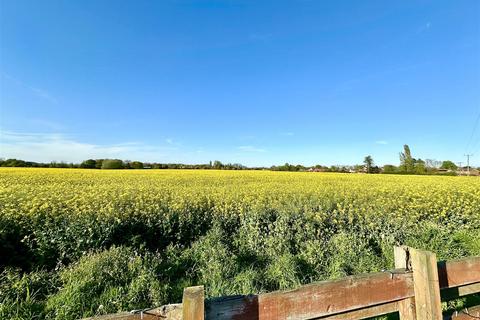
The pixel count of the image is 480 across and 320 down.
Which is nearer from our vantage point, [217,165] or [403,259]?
[403,259]

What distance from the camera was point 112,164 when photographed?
124 ft

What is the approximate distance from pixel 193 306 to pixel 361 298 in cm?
118

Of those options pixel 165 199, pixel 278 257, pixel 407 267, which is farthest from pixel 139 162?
pixel 407 267

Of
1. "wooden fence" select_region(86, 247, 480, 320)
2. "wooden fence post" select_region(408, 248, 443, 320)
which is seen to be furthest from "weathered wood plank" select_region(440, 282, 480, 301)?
"wooden fence post" select_region(408, 248, 443, 320)

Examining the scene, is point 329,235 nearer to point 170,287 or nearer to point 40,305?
point 170,287

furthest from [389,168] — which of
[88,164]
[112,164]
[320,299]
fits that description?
[320,299]

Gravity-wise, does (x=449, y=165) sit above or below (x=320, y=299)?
above

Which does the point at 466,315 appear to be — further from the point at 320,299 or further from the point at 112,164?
the point at 112,164

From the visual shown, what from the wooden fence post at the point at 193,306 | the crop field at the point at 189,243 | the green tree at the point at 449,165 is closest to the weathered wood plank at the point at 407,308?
the wooden fence post at the point at 193,306

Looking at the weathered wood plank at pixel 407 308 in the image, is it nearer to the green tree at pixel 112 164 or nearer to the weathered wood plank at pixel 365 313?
the weathered wood plank at pixel 365 313

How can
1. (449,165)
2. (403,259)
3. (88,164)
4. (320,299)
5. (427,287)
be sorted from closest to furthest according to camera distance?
(320,299) → (427,287) → (403,259) → (88,164) → (449,165)

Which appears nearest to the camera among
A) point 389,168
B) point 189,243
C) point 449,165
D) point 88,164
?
point 189,243

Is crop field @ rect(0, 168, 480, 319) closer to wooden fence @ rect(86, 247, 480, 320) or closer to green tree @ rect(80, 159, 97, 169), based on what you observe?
wooden fence @ rect(86, 247, 480, 320)

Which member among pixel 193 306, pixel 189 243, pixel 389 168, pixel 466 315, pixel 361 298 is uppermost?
pixel 389 168
